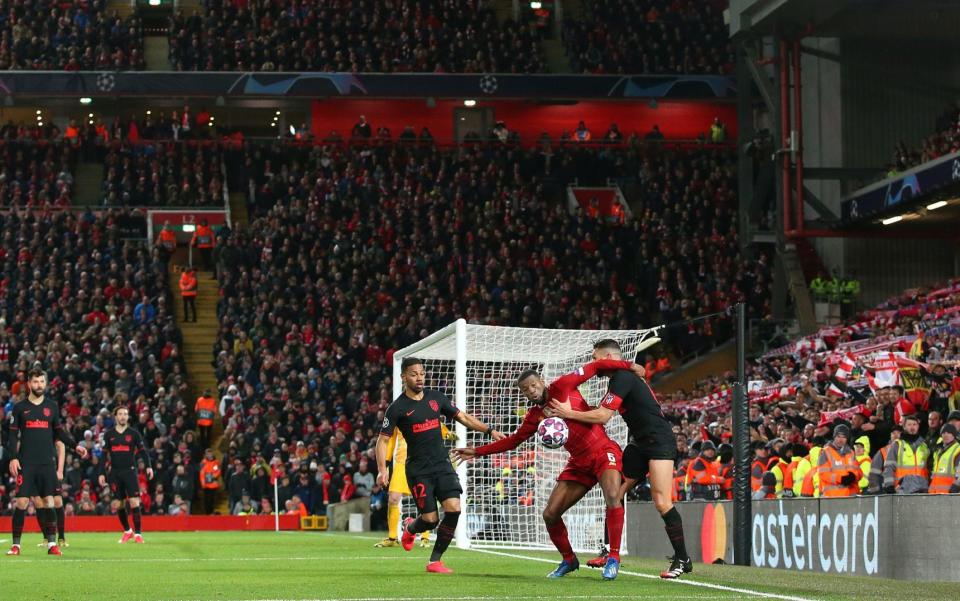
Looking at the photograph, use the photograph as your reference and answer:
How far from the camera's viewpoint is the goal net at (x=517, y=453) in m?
20.0

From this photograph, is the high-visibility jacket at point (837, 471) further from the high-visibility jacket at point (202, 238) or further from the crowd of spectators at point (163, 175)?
the crowd of spectators at point (163, 175)

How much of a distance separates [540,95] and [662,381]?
1469 cm

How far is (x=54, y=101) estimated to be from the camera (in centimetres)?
4941

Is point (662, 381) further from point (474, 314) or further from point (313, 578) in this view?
point (313, 578)

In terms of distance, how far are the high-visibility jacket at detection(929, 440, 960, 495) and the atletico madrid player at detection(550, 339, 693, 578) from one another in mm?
3448

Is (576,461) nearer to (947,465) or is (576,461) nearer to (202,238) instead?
(947,465)

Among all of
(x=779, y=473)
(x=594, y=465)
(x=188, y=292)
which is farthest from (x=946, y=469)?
(x=188, y=292)

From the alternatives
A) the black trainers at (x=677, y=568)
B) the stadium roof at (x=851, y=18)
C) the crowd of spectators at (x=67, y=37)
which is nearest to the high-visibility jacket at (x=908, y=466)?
the black trainers at (x=677, y=568)

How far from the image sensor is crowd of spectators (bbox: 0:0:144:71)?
46906 millimetres

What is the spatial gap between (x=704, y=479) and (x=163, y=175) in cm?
2814

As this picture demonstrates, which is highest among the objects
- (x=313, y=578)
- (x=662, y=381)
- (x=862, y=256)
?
(x=862, y=256)

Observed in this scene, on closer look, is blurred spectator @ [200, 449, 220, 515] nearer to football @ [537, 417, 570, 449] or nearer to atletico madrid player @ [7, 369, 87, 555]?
atletico madrid player @ [7, 369, 87, 555]

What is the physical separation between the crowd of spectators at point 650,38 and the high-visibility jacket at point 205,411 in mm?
19275

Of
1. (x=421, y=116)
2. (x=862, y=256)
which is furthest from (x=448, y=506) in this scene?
(x=421, y=116)
